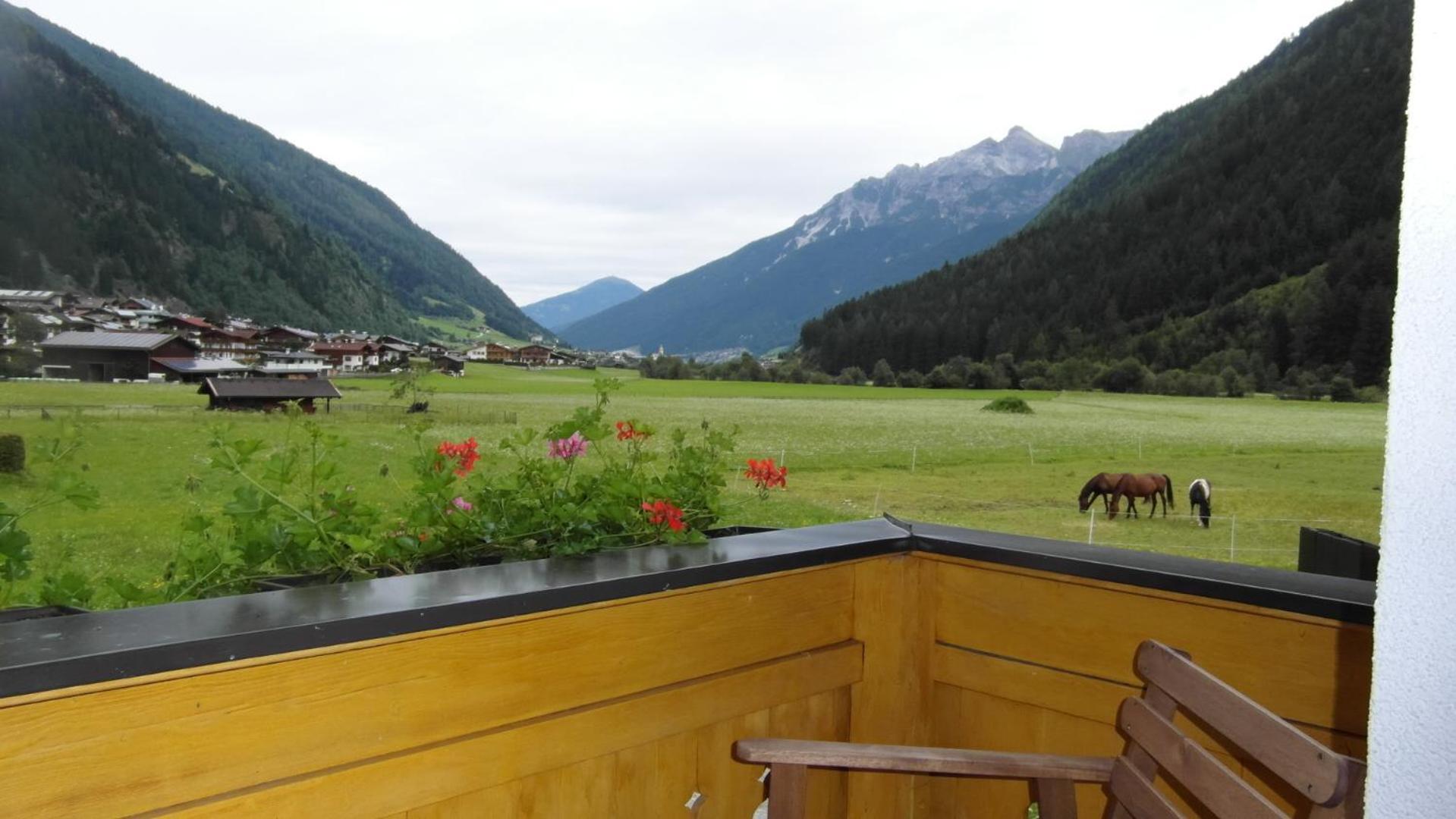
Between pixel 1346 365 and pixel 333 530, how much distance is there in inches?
194

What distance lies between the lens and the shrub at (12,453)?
157cm

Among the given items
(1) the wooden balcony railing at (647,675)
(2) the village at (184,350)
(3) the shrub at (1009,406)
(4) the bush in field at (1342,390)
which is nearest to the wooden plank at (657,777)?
(1) the wooden balcony railing at (647,675)

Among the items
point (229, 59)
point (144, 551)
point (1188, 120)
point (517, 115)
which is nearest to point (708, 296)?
point (1188, 120)

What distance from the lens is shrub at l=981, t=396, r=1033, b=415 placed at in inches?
256

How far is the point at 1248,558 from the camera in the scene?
13.6ft

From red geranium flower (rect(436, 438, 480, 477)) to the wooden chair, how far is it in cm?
70

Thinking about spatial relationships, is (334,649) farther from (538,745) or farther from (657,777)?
(657,777)

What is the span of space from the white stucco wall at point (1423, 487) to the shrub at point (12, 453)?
1.89 m

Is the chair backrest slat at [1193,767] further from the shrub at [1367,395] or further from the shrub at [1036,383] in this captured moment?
the shrub at [1036,383]

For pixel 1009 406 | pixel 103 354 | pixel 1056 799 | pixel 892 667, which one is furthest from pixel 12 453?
pixel 1009 406

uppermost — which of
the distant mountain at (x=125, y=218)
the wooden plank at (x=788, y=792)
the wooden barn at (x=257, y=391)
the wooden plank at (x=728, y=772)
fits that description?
the distant mountain at (x=125, y=218)

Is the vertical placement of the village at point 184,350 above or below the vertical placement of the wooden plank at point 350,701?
above

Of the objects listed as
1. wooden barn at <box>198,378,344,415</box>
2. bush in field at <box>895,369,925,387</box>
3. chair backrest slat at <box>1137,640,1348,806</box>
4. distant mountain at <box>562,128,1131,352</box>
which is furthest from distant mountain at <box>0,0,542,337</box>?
distant mountain at <box>562,128,1131,352</box>

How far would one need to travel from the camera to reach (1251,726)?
87 centimetres
